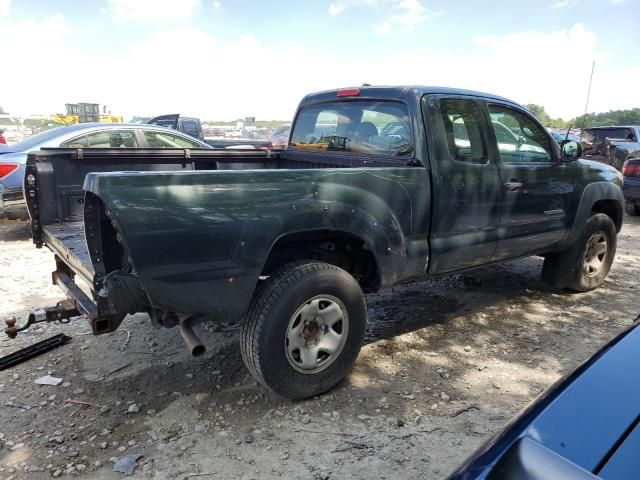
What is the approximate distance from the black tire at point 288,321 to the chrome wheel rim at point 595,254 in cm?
316

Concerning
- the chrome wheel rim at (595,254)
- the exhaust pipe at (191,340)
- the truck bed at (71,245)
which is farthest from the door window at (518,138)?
the truck bed at (71,245)

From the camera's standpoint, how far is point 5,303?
4.73 metres

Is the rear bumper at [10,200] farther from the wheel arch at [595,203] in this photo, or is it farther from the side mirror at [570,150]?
the wheel arch at [595,203]

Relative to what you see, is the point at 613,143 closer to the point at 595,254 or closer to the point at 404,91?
the point at 595,254

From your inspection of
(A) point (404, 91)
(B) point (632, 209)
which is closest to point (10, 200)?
(A) point (404, 91)

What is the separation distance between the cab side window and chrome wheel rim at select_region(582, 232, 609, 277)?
204 centimetres

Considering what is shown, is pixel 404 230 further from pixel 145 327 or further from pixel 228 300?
pixel 145 327

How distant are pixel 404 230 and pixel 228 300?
4.35 ft

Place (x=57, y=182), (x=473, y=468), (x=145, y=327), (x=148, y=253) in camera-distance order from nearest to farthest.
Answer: (x=473, y=468) → (x=148, y=253) → (x=57, y=182) → (x=145, y=327)

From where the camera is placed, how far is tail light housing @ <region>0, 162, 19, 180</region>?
672cm

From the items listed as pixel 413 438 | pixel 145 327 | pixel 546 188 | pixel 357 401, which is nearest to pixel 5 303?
pixel 145 327

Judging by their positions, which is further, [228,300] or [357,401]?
[357,401]

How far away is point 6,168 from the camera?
6770 millimetres

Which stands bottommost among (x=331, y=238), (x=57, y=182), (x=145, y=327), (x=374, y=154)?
(x=145, y=327)
